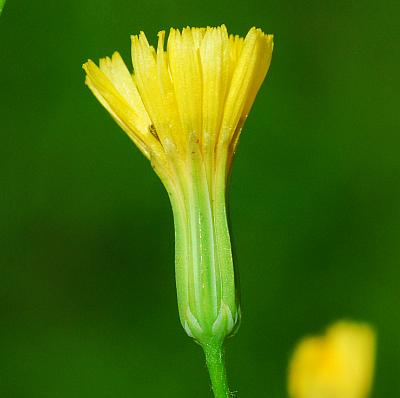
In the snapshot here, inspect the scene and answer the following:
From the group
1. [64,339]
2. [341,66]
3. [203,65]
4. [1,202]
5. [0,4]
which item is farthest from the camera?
[341,66]

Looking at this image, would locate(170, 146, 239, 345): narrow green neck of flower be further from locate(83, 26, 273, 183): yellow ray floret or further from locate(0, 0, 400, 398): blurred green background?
locate(0, 0, 400, 398): blurred green background

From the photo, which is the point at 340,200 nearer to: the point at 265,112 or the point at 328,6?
the point at 265,112

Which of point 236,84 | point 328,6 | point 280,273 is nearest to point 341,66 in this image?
point 328,6

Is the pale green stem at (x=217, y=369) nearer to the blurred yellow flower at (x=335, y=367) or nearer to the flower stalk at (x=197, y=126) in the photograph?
the flower stalk at (x=197, y=126)

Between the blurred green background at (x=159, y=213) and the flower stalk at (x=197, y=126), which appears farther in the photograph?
the blurred green background at (x=159, y=213)

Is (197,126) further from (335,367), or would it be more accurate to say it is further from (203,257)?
(335,367)

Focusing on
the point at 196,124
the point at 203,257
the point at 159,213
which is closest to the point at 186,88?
the point at 196,124

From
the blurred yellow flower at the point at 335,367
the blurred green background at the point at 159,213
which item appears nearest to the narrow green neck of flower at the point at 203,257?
the blurred yellow flower at the point at 335,367
